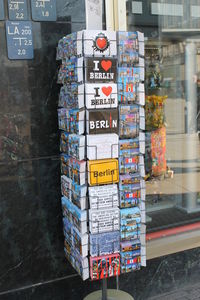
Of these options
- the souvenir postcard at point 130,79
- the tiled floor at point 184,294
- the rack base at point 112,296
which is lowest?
the tiled floor at point 184,294

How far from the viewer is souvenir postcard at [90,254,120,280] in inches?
107

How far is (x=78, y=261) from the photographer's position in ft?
9.21

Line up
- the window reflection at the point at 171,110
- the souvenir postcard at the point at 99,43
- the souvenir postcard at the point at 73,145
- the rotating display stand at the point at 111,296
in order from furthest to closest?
the window reflection at the point at 171,110
the rotating display stand at the point at 111,296
the souvenir postcard at the point at 73,145
the souvenir postcard at the point at 99,43

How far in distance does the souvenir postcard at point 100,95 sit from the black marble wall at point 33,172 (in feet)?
2.05

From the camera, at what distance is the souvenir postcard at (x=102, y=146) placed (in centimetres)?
260

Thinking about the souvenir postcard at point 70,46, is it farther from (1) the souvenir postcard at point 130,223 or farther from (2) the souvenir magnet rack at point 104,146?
(1) the souvenir postcard at point 130,223

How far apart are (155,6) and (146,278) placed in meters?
2.64

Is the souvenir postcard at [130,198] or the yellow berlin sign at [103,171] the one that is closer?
the yellow berlin sign at [103,171]

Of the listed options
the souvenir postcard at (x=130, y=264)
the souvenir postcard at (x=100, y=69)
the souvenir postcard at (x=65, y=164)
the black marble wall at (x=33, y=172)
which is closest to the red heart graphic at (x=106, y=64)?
the souvenir postcard at (x=100, y=69)

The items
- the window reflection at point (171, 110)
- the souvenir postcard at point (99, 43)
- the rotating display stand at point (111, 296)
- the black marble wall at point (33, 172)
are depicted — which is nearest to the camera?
the souvenir postcard at point (99, 43)

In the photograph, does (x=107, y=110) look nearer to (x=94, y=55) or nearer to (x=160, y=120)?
(x=94, y=55)

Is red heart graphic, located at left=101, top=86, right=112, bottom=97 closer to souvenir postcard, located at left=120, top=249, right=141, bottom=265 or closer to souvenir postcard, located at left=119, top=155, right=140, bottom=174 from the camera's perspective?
souvenir postcard, located at left=119, top=155, right=140, bottom=174

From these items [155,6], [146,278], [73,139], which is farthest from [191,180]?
[73,139]

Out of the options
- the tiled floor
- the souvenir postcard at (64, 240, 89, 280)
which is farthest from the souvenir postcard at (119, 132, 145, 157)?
the tiled floor
